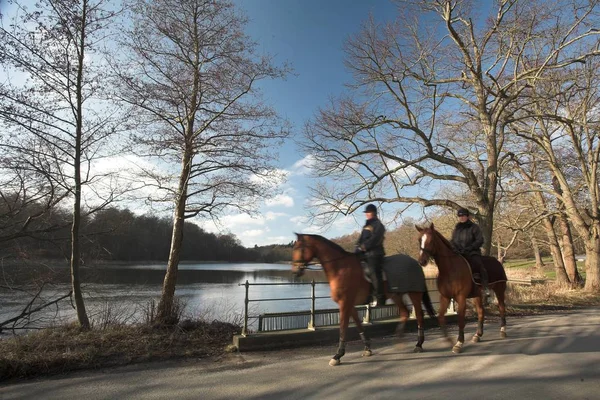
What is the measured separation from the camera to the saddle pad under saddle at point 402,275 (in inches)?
242

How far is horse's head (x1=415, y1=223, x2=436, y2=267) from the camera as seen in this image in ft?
20.9

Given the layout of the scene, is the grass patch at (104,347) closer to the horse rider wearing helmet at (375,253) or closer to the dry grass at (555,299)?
the horse rider wearing helmet at (375,253)

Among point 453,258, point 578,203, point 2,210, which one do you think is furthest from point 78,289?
point 578,203

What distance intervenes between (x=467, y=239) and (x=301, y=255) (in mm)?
3822

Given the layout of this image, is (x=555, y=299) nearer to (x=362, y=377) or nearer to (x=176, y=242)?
(x=362, y=377)

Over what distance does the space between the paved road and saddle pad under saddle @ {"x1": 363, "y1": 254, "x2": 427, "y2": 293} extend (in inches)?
46.5

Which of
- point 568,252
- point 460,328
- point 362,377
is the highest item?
point 568,252

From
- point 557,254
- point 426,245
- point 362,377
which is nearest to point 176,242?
point 362,377

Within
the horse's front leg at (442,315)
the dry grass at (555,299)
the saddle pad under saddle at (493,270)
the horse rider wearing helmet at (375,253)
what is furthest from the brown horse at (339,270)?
the dry grass at (555,299)

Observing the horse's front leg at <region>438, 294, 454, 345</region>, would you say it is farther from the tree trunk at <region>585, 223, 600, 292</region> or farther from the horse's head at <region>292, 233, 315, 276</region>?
the tree trunk at <region>585, 223, 600, 292</region>

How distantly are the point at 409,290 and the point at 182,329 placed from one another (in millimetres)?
4755

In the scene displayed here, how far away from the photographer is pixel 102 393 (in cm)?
459

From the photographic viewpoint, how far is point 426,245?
6422mm

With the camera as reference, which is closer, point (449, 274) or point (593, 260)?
point (449, 274)
